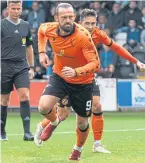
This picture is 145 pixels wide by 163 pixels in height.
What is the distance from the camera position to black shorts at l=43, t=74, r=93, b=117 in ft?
28.4

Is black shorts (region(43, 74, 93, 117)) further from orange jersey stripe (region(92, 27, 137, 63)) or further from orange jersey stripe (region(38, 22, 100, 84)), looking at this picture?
orange jersey stripe (region(92, 27, 137, 63))

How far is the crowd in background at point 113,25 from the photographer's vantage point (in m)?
19.9

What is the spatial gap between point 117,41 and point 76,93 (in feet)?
40.1

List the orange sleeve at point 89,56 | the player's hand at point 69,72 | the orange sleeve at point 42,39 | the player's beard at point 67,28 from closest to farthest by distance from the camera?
the player's hand at point 69,72
the orange sleeve at point 89,56
the player's beard at point 67,28
the orange sleeve at point 42,39

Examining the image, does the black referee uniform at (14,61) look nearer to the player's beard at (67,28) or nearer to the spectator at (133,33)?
Result: the player's beard at (67,28)

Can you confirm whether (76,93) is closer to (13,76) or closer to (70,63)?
(70,63)

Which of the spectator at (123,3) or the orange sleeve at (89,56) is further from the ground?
the spectator at (123,3)

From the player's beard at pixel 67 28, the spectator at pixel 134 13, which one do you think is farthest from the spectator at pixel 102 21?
the player's beard at pixel 67 28

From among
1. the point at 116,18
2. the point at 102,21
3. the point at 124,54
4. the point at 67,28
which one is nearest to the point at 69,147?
the point at 124,54

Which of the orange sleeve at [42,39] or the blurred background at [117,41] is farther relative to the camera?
the blurred background at [117,41]

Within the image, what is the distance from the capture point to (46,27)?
28.8 ft

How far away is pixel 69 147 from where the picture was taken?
33.5 feet

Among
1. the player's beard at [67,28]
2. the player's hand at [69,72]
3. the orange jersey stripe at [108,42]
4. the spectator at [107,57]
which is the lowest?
the spectator at [107,57]

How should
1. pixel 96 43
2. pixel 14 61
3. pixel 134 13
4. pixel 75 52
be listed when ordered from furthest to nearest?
1. pixel 134 13
2. pixel 14 61
3. pixel 96 43
4. pixel 75 52
